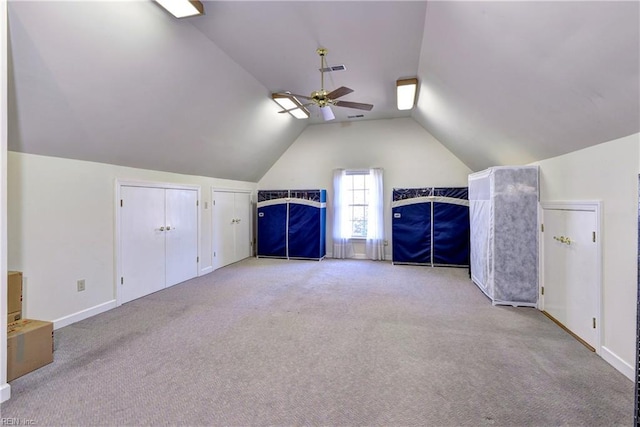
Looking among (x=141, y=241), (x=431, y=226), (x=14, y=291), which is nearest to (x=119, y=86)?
(x=14, y=291)

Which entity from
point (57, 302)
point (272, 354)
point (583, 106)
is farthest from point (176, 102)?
point (583, 106)

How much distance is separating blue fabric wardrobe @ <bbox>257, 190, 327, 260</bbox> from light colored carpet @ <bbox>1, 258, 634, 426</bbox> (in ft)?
8.81

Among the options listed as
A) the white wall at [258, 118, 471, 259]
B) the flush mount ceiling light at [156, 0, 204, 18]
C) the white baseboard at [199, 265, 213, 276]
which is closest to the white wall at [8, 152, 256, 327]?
the white baseboard at [199, 265, 213, 276]

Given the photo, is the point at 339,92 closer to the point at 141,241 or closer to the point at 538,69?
the point at 538,69

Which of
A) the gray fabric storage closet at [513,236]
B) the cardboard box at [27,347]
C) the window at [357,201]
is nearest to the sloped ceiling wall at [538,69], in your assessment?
the gray fabric storage closet at [513,236]

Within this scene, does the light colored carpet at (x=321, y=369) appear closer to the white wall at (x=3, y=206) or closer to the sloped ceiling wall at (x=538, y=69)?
the white wall at (x=3, y=206)

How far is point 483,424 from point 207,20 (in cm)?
379

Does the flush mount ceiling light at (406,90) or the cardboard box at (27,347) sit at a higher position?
the flush mount ceiling light at (406,90)

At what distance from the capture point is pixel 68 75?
2443mm

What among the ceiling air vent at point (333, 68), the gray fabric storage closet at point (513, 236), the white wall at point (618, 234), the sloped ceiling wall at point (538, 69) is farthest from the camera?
the ceiling air vent at point (333, 68)

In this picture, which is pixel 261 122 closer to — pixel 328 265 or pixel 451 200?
pixel 328 265

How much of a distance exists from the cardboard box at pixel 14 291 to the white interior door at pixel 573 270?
4.72 metres

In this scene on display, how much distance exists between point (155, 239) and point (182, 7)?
3.08 m

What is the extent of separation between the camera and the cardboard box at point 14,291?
229 centimetres
